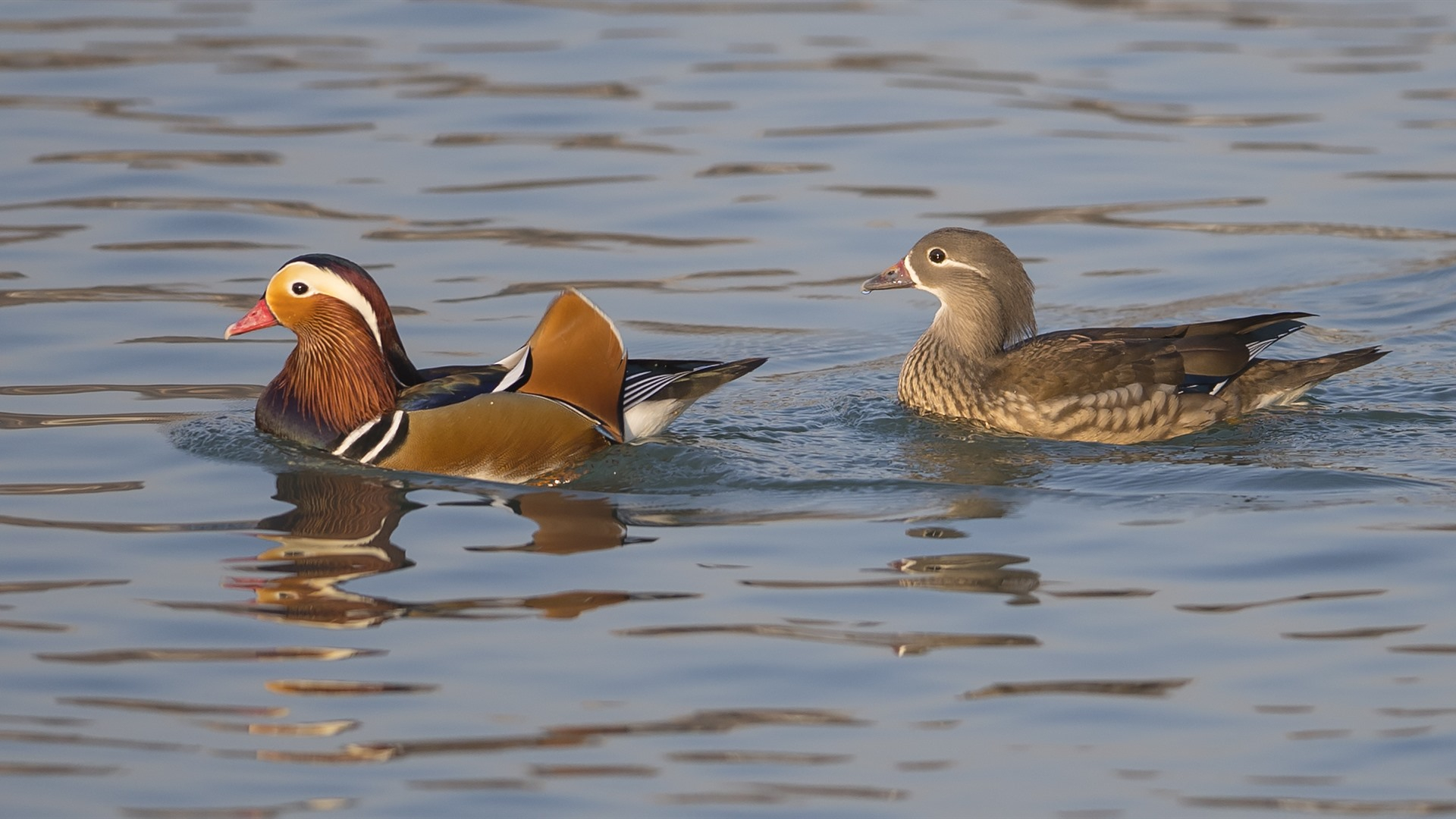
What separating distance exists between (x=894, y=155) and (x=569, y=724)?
929 cm

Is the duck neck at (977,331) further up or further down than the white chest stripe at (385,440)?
further up

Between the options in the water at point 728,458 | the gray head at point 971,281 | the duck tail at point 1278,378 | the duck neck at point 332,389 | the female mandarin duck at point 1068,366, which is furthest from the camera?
the gray head at point 971,281

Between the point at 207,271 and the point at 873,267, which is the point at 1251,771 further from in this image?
the point at 207,271

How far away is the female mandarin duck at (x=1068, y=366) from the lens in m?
9.38

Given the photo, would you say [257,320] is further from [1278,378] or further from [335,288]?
[1278,378]

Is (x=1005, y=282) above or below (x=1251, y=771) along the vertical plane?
above

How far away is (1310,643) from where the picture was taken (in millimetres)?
6473

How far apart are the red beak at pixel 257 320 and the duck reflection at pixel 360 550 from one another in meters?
0.67

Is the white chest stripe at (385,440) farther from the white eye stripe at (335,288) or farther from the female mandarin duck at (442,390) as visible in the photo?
the white eye stripe at (335,288)

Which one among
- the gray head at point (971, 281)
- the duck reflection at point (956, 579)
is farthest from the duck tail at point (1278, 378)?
the duck reflection at point (956, 579)

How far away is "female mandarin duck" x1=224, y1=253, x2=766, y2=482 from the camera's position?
8383 mm

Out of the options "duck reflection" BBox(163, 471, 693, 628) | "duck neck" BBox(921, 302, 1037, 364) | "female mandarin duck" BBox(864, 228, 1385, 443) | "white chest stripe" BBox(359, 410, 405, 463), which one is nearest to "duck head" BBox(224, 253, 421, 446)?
"white chest stripe" BBox(359, 410, 405, 463)

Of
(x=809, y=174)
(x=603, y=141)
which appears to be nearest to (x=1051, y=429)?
(x=809, y=174)

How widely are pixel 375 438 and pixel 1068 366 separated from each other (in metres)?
3.23
